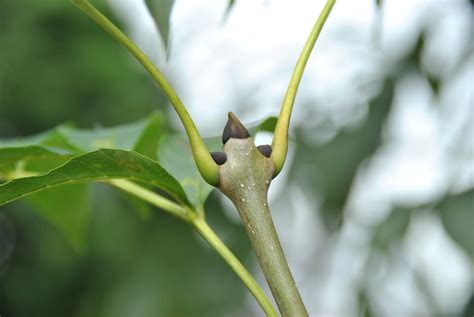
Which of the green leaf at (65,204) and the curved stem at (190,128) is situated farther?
the green leaf at (65,204)

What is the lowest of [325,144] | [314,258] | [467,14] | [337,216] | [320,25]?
[314,258]

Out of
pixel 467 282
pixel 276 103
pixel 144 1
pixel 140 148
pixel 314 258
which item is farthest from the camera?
pixel 314 258

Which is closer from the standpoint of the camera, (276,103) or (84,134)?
(84,134)

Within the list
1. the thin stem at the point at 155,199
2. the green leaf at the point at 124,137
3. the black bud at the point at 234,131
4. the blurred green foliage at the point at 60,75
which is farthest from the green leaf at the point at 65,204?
the blurred green foliage at the point at 60,75

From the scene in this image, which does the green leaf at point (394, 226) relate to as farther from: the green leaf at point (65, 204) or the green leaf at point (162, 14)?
the green leaf at point (162, 14)

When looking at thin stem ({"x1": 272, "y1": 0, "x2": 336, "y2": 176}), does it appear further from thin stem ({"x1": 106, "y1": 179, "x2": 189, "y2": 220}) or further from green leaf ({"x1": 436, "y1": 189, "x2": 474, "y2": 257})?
green leaf ({"x1": 436, "y1": 189, "x2": 474, "y2": 257})

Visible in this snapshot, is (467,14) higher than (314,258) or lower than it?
higher

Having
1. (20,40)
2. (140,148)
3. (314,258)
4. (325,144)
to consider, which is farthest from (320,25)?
(20,40)

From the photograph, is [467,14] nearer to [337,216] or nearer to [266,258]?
[337,216]
